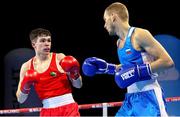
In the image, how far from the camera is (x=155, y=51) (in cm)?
220

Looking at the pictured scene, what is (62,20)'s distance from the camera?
6.59 m

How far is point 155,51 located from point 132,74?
0.18m

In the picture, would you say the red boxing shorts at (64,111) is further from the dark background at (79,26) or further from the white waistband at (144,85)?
the dark background at (79,26)

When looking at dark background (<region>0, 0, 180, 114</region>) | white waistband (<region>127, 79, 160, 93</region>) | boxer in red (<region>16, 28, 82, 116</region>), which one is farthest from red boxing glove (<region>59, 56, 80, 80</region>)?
dark background (<region>0, 0, 180, 114</region>)

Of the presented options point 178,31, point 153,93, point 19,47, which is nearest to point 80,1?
point 19,47

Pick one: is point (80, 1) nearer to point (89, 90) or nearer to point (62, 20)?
point (62, 20)

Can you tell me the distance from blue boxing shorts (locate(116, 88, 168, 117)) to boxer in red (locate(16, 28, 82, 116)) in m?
0.70

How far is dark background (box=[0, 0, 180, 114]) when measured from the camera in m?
6.34

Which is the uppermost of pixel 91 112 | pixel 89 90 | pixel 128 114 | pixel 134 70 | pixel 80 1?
pixel 80 1

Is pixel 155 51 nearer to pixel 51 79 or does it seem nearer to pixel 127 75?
pixel 127 75

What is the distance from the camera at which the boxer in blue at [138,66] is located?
7.21 feet

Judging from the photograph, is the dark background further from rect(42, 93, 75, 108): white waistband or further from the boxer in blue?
the boxer in blue

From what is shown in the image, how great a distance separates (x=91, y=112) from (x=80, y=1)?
6.46 ft

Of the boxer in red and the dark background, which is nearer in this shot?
the boxer in red
